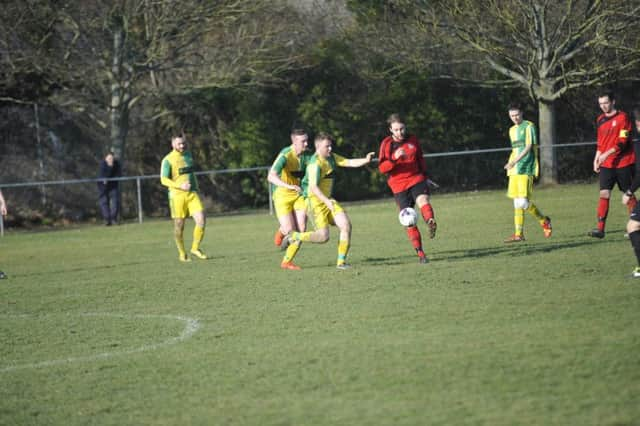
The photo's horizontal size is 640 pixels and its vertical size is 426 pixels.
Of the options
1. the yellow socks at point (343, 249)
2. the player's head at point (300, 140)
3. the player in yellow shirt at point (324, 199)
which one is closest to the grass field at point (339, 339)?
the yellow socks at point (343, 249)

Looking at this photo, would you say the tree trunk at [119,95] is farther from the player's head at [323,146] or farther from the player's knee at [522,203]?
the player's head at [323,146]

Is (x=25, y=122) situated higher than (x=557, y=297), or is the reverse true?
(x=25, y=122)

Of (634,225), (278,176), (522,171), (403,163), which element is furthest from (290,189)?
(634,225)

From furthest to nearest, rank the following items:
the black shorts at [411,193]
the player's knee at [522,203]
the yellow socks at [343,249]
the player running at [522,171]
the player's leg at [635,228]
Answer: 1. the player running at [522,171]
2. the player's knee at [522,203]
3. the black shorts at [411,193]
4. the yellow socks at [343,249]
5. the player's leg at [635,228]

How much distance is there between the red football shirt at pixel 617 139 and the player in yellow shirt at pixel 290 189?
170 inches

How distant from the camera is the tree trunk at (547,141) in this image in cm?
2683

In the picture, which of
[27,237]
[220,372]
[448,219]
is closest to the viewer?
[220,372]

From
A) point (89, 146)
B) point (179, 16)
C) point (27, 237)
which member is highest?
point (179, 16)

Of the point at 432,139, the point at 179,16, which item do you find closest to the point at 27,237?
the point at 179,16

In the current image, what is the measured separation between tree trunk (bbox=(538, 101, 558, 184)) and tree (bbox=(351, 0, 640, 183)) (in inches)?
1.1

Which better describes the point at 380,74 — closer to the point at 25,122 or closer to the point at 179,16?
the point at 179,16

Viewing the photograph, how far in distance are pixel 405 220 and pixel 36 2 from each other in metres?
17.0

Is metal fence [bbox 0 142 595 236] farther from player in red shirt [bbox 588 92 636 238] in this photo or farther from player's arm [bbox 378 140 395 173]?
player's arm [bbox 378 140 395 173]

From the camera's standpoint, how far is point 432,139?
3006cm
